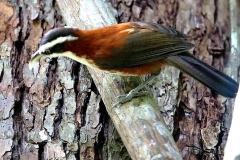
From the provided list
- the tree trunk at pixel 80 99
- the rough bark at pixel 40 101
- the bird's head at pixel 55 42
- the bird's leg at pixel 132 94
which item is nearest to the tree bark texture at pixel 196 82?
the tree trunk at pixel 80 99

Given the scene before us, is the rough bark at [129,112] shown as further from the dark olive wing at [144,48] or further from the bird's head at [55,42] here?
the bird's head at [55,42]

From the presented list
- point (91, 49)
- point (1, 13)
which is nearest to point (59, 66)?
point (91, 49)

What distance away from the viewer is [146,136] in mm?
3074

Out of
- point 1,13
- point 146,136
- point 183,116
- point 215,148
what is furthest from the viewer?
point 1,13

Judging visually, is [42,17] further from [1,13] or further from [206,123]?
[206,123]

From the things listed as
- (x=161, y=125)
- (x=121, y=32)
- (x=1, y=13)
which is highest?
(x=1, y=13)

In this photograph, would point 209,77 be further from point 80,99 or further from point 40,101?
point 40,101

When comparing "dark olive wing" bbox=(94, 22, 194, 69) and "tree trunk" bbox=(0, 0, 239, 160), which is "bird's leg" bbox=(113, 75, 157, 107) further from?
"dark olive wing" bbox=(94, 22, 194, 69)

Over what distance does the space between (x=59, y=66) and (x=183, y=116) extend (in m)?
1.18

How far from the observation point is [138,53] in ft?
12.2

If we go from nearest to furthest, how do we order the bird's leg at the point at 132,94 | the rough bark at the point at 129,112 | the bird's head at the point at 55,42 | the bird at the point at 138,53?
the rough bark at the point at 129,112, the bird's head at the point at 55,42, the bird's leg at the point at 132,94, the bird at the point at 138,53

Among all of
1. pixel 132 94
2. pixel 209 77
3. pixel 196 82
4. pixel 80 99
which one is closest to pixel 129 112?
pixel 132 94

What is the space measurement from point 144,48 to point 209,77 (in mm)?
580

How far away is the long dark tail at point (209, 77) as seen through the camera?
3.61 metres
